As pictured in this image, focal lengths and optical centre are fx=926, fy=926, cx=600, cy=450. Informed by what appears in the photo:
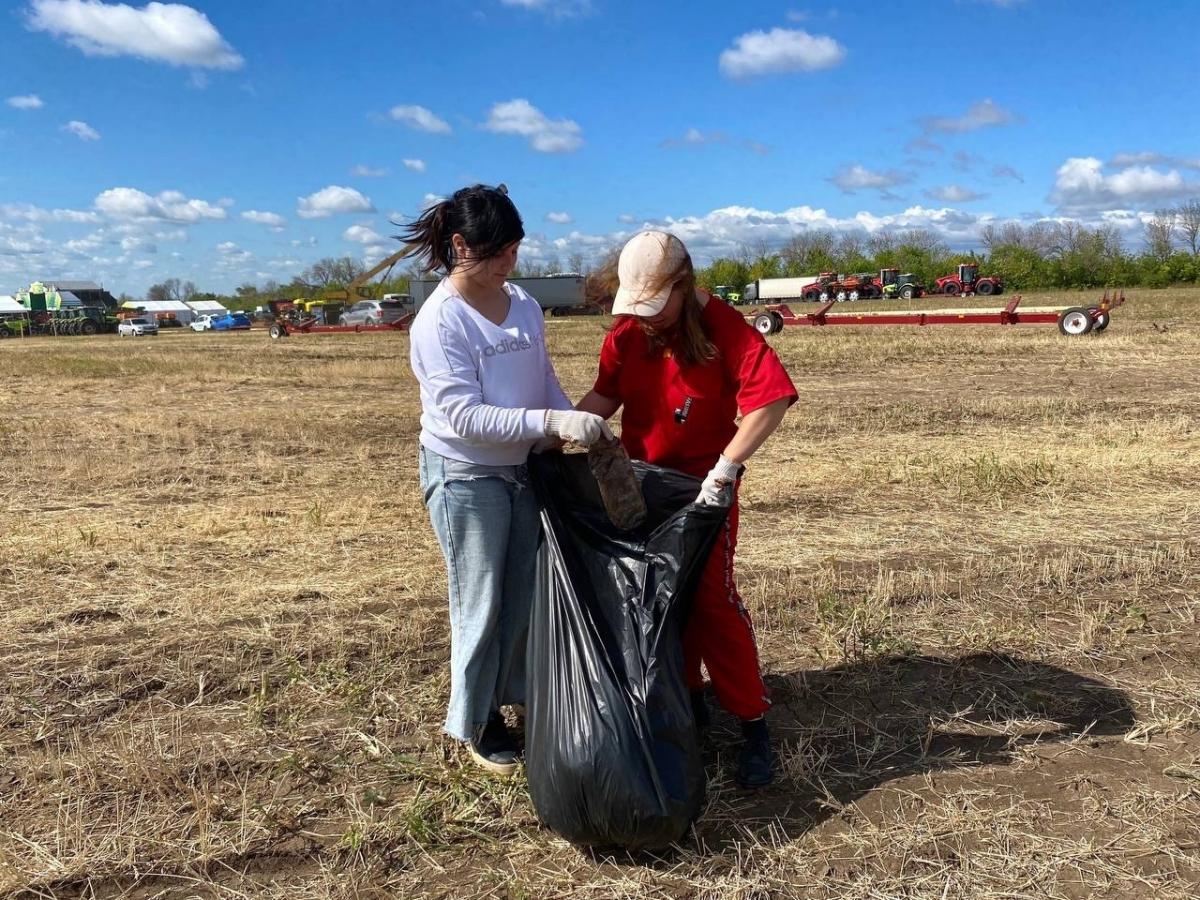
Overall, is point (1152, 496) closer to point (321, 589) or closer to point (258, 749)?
point (321, 589)

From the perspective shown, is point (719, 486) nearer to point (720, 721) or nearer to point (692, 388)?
point (692, 388)

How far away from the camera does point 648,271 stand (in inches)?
100

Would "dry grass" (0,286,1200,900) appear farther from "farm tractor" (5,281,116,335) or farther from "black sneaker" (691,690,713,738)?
"farm tractor" (5,281,116,335)

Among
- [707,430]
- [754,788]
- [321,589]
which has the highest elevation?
[707,430]

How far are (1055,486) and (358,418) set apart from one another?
7.26 metres

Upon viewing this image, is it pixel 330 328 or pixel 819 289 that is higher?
pixel 819 289

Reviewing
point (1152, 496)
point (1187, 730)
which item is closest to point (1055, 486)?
point (1152, 496)

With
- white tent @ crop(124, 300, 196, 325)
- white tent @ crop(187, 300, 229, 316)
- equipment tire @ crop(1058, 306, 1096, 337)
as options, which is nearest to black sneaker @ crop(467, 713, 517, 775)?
equipment tire @ crop(1058, 306, 1096, 337)

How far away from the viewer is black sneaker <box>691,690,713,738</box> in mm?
3105

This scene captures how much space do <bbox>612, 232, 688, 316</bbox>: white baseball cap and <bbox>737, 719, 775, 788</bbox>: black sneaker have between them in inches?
51.3

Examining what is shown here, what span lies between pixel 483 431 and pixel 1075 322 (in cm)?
2068

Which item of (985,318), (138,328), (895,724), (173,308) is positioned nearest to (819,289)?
(985,318)

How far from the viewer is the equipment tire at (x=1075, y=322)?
19672 mm

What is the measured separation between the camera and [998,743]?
3014 mm
